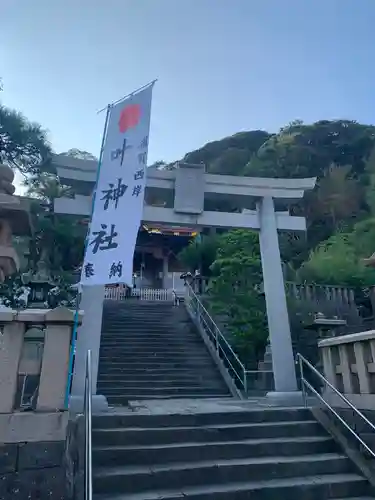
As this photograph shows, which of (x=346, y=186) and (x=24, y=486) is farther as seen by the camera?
(x=346, y=186)

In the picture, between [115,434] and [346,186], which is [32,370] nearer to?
[115,434]

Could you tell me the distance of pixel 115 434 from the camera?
4.20 metres

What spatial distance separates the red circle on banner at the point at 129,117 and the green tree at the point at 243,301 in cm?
747

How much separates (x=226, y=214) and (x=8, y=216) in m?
4.94

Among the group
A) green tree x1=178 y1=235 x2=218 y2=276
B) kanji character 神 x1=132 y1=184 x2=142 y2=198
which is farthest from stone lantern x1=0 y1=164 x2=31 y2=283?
green tree x1=178 y1=235 x2=218 y2=276

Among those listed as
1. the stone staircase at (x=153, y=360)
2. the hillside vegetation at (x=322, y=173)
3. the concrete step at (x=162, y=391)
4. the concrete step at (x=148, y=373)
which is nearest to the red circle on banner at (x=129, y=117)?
the stone staircase at (x=153, y=360)

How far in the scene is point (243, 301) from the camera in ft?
38.8

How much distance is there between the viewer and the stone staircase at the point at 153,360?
28.7ft

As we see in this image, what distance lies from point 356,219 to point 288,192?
61.9 ft

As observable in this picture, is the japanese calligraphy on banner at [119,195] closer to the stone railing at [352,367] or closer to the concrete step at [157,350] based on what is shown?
the stone railing at [352,367]

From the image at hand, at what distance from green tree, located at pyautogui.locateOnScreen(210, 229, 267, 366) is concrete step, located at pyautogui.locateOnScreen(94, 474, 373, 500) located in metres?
7.23

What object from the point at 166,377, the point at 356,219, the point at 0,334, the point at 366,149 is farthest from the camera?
the point at 366,149

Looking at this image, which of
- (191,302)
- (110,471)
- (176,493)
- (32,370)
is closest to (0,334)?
(32,370)

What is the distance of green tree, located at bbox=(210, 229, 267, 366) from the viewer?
11219 millimetres
